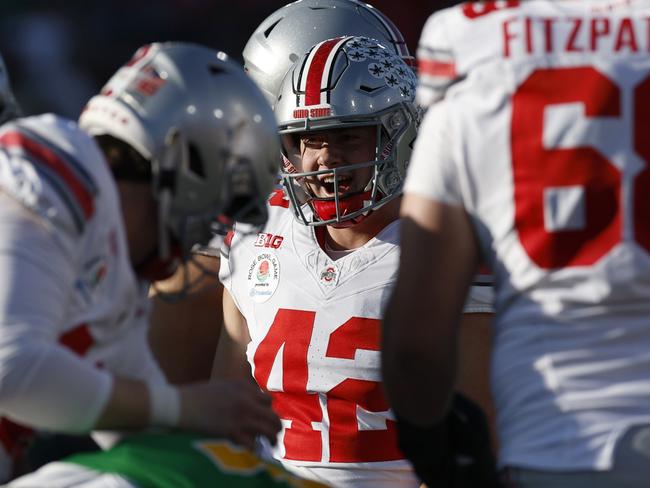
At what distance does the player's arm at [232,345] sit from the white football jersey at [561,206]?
65.2 inches

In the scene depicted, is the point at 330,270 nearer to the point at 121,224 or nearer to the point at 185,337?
the point at 185,337

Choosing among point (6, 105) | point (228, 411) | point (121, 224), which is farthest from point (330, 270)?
point (121, 224)

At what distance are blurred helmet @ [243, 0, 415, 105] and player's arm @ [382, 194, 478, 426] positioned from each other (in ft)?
7.94

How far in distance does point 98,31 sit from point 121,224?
305 inches

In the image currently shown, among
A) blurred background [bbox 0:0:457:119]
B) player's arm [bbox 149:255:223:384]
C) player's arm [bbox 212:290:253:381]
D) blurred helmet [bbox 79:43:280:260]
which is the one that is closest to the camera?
blurred helmet [bbox 79:43:280:260]

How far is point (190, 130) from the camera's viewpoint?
6.98ft

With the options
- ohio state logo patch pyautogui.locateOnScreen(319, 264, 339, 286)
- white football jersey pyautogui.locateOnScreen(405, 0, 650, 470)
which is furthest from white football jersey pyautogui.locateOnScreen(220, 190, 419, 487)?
white football jersey pyautogui.locateOnScreen(405, 0, 650, 470)

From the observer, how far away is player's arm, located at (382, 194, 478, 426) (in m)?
1.89

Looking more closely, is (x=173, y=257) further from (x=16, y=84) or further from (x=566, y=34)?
(x=16, y=84)

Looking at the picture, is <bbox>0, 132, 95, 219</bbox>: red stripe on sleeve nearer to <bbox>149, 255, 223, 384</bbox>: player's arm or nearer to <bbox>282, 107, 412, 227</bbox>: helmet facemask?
<bbox>282, 107, 412, 227</bbox>: helmet facemask

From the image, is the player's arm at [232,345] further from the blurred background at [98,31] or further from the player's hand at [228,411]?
the blurred background at [98,31]

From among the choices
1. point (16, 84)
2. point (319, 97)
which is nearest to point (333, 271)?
point (319, 97)

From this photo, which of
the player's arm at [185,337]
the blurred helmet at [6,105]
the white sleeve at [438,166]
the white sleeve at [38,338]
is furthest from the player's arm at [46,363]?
the player's arm at [185,337]

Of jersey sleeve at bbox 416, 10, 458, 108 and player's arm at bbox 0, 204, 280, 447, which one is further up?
jersey sleeve at bbox 416, 10, 458, 108
